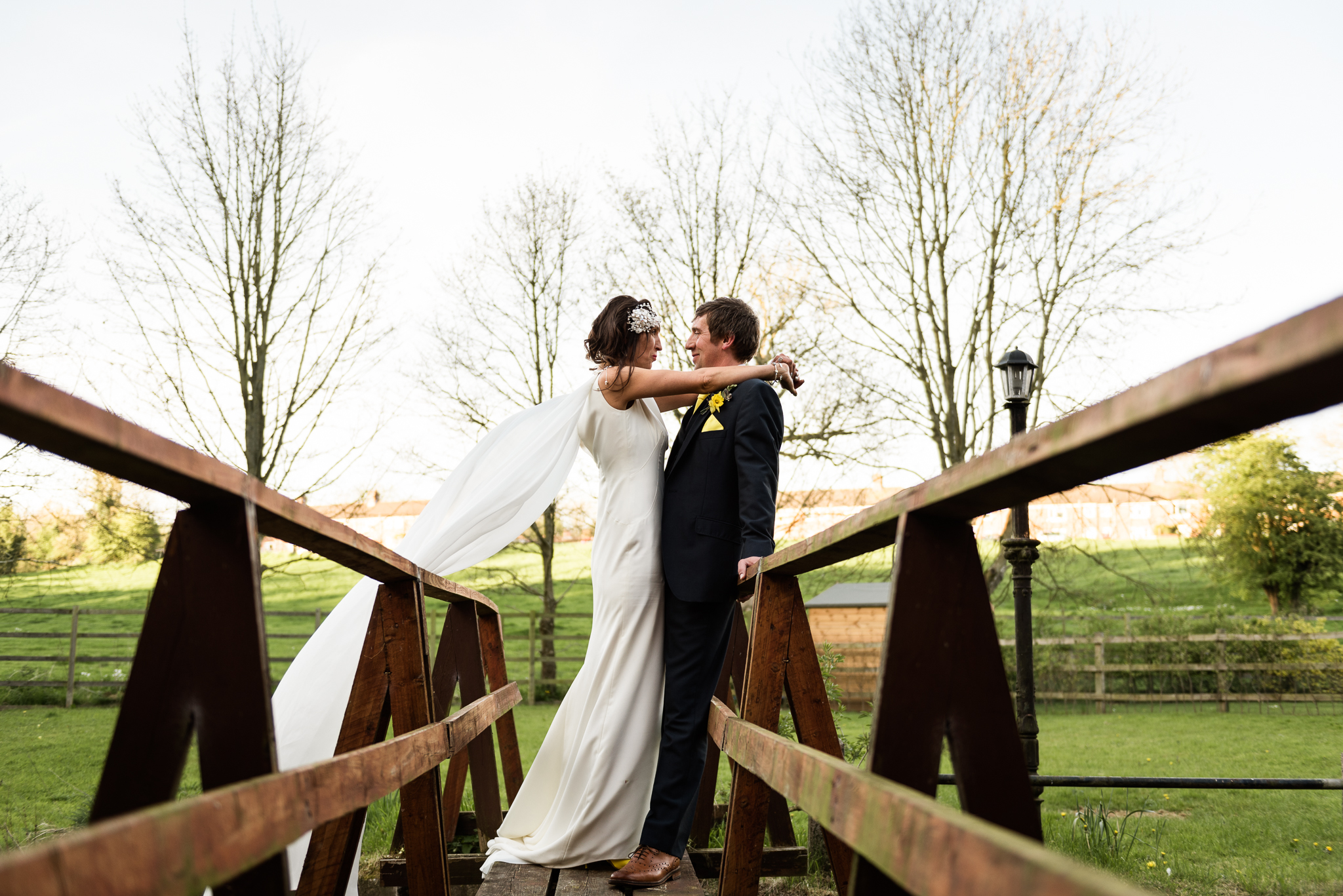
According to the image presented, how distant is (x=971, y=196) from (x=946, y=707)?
12570mm

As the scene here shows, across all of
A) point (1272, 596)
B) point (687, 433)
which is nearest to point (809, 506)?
point (687, 433)

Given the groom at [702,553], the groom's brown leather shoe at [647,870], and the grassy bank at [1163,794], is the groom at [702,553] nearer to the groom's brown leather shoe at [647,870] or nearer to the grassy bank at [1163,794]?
the groom's brown leather shoe at [647,870]

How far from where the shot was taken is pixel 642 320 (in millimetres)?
3250

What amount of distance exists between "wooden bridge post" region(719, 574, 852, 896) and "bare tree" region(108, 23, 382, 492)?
10.4m

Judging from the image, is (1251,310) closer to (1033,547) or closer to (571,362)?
(1033,547)

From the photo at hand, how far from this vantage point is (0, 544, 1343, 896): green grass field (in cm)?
549

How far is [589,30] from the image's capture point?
47.3ft

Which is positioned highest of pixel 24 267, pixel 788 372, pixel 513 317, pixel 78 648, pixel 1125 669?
pixel 513 317

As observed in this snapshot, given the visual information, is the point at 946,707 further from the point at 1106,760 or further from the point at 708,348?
the point at 1106,760

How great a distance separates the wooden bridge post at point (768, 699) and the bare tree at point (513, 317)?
530 inches

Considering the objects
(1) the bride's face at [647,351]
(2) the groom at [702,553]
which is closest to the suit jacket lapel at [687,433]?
(2) the groom at [702,553]

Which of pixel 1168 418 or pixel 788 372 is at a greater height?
pixel 788 372

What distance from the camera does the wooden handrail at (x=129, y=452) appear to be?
0.79 meters

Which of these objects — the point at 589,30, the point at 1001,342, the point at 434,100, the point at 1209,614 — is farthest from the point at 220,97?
the point at 1209,614
